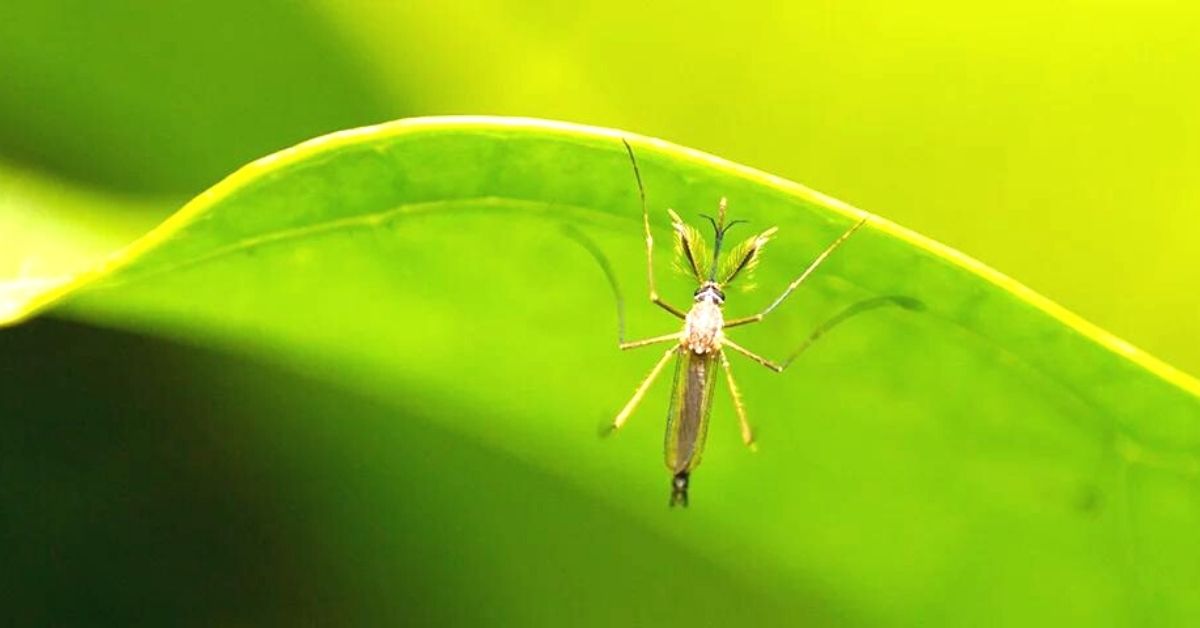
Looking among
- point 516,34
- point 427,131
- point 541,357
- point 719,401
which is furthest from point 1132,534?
point 516,34

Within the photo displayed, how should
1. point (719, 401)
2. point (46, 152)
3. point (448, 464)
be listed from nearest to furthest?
point (719, 401), point (448, 464), point (46, 152)

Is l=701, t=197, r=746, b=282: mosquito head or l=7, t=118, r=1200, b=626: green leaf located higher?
l=701, t=197, r=746, b=282: mosquito head

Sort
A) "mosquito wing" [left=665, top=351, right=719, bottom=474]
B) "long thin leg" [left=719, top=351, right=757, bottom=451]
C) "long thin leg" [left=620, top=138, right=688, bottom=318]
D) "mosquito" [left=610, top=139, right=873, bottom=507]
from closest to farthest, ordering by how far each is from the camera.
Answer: "long thin leg" [left=620, top=138, right=688, bottom=318], "mosquito" [left=610, top=139, right=873, bottom=507], "long thin leg" [left=719, top=351, right=757, bottom=451], "mosquito wing" [left=665, top=351, right=719, bottom=474]

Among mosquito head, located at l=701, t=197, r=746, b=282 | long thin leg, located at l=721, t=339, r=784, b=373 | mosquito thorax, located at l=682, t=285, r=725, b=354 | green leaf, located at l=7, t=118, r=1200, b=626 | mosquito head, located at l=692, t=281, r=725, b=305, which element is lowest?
green leaf, located at l=7, t=118, r=1200, b=626

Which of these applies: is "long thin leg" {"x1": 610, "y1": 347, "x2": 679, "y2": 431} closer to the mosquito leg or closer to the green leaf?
the green leaf

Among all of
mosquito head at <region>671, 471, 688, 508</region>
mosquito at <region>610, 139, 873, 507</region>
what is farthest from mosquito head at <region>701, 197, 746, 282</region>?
mosquito head at <region>671, 471, 688, 508</region>

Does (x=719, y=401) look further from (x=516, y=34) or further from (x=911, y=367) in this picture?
(x=516, y=34)

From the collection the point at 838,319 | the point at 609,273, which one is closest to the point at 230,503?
the point at 609,273

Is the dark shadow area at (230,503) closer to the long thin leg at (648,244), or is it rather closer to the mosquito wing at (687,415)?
the mosquito wing at (687,415)
